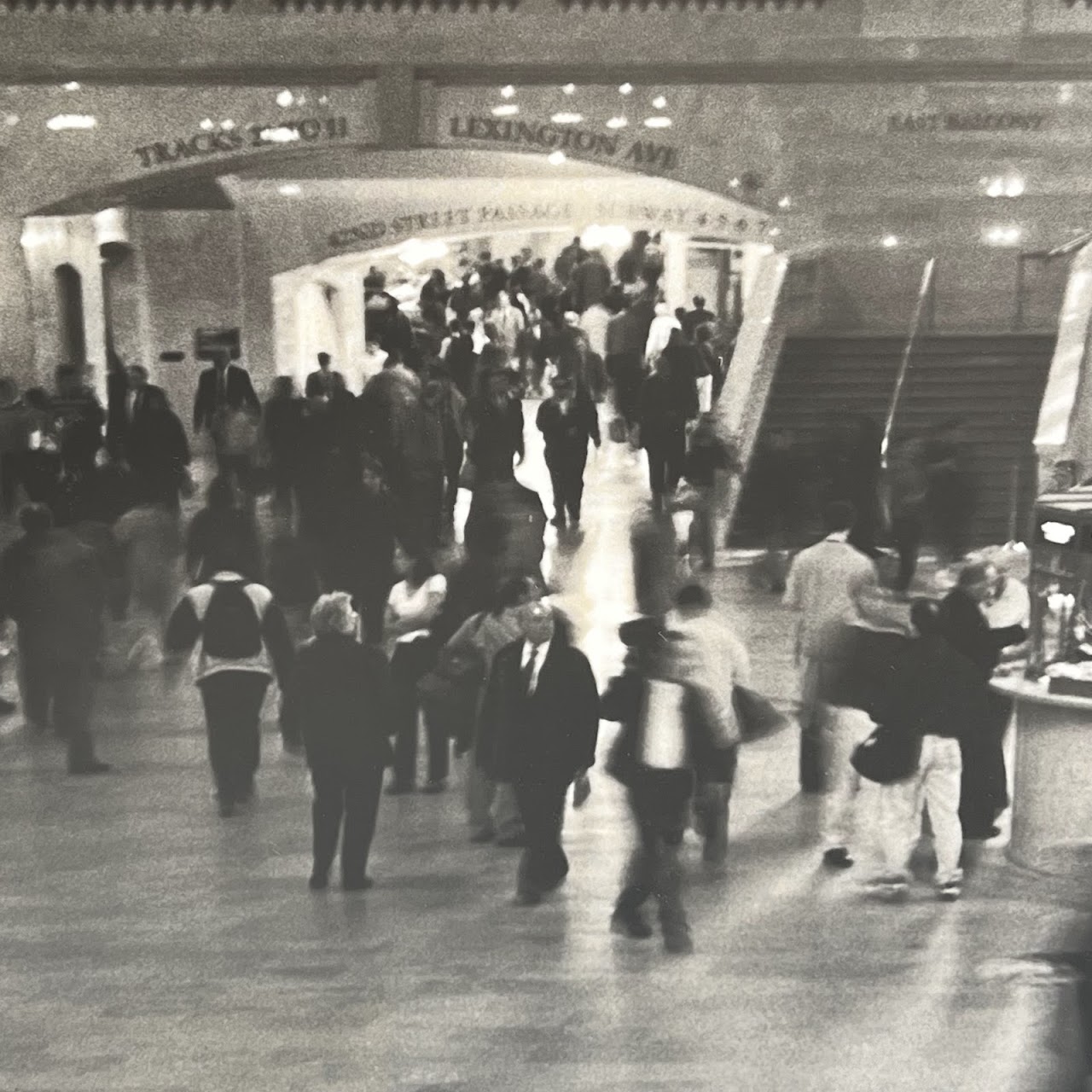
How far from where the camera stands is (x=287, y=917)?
301 inches

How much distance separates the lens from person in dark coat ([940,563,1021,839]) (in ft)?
25.8

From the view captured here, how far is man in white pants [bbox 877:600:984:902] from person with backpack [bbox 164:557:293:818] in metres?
2.79

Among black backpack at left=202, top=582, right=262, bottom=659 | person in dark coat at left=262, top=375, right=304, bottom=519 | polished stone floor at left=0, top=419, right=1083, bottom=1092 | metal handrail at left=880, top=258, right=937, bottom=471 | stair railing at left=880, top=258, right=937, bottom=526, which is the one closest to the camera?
polished stone floor at left=0, top=419, right=1083, bottom=1092

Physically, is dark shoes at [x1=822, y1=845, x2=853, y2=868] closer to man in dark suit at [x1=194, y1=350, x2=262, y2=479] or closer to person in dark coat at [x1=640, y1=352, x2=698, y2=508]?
person in dark coat at [x1=640, y1=352, x2=698, y2=508]

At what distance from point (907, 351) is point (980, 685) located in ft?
27.2

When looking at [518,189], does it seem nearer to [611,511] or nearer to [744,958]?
[611,511]

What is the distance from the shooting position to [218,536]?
10117 mm

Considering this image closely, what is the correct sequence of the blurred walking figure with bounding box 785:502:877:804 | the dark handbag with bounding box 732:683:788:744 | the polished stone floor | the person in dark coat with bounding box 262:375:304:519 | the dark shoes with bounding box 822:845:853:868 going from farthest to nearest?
the person in dark coat with bounding box 262:375:304:519 < the blurred walking figure with bounding box 785:502:877:804 < the dark shoes with bounding box 822:845:853:868 < the dark handbag with bounding box 732:683:788:744 < the polished stone floor

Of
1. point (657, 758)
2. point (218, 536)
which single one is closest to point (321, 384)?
point (218, 536)

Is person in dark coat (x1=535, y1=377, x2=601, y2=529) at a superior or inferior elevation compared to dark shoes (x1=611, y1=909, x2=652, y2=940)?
superior

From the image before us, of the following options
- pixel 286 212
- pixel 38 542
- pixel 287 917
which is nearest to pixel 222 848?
pixel 287 917

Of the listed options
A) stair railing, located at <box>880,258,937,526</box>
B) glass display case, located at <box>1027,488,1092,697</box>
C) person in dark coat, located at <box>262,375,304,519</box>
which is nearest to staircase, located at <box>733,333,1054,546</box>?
stair railing, located at <box>880,258,937,526</box>

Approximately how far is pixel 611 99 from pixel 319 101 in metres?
2.15

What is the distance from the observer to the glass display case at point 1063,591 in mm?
7609
